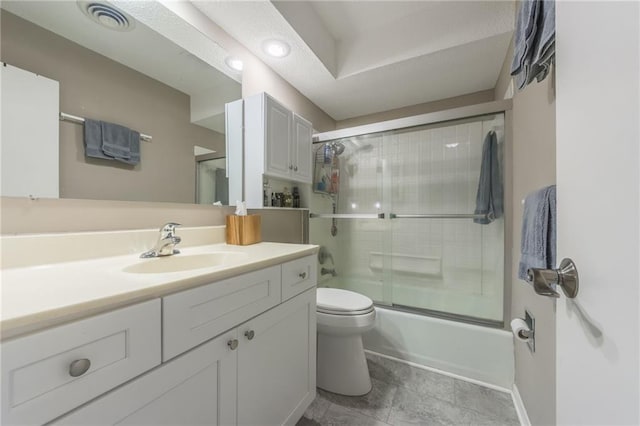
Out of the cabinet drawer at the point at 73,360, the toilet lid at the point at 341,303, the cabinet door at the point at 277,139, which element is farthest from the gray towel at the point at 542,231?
the cabinet door at the point at 277,139

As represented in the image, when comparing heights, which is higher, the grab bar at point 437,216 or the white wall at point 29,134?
the white wall at point 29,134

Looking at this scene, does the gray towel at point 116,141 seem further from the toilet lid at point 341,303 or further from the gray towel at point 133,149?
the toilet lid at point 341,303

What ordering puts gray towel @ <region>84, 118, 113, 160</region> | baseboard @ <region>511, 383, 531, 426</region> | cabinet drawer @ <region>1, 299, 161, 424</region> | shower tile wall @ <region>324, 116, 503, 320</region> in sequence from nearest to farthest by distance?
cabinet drawer @ <region>1, 299, 161, 424</region>
gray towel @ <region>84, 118, 113, 160</region>
baseboard @ <region>511, 383, 531, 426</region>
shower tile wall @ <region>324, 116, 503, 320</region>

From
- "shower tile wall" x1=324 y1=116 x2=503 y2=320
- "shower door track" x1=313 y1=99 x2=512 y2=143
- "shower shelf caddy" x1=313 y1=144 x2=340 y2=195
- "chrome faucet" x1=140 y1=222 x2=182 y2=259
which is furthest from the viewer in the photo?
"shower shelf caddy" x1=313 y1=144 x2=340 y2=195

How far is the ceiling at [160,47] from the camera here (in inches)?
33.0

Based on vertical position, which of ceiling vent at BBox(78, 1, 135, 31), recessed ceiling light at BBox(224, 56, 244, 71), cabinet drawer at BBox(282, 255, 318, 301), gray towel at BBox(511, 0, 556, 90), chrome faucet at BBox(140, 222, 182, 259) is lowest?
cabinet drawer at BBox(282, 255, 318, 301)

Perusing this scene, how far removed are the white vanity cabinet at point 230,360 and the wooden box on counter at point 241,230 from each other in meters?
0.38

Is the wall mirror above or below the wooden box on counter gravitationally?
above

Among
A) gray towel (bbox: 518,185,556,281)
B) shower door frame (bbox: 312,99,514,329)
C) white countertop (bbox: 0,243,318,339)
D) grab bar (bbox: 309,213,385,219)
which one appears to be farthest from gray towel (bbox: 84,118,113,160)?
shower door frame (bbox: 312,99,514,329)

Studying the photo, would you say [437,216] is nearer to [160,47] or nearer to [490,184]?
[490,184]

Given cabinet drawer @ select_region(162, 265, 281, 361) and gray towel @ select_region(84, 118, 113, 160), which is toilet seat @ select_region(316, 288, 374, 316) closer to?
cabinet drawer @ select_region(162, 265, 281, 361)

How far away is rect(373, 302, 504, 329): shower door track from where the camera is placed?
5.21 ft

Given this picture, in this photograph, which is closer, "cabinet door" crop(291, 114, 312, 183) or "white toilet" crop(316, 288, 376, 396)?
"white toilet" crop(316, 288, 376, 396)

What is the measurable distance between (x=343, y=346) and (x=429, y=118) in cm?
165
